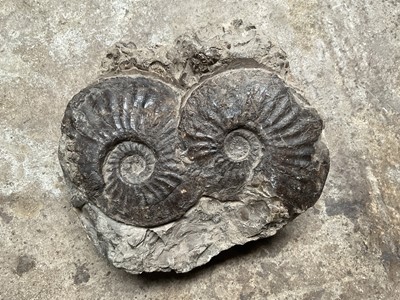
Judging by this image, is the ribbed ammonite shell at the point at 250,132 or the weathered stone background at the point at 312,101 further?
the weathered stone background at the point at 312,101

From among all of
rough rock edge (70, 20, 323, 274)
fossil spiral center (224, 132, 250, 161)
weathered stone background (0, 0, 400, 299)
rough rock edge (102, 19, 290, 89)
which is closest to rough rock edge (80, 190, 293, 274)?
rough rock edge (70, 20, 323, 274)

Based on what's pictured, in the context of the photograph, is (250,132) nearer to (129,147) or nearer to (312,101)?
(129,147)

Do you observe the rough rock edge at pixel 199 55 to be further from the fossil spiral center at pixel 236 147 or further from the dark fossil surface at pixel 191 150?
the fossil spiral center at pixel 236 147

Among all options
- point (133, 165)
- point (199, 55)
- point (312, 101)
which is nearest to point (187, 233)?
point (133, 165)

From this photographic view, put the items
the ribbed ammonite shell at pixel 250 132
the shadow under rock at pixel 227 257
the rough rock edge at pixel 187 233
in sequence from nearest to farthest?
the ribbed ammonite shell at pixel 250 132 < the rough rock edge at pixel 187 233 < the shadow under rock at pixel 227 257

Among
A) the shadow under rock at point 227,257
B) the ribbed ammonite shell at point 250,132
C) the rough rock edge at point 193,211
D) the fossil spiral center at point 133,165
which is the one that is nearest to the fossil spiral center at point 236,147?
the ribbed ammonite shell at point 250,132

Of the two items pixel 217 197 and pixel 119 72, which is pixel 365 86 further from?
pixel 119 72
